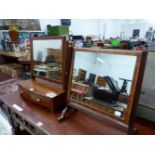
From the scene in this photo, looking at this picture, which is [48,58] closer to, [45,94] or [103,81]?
[45,94]

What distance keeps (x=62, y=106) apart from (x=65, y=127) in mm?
167

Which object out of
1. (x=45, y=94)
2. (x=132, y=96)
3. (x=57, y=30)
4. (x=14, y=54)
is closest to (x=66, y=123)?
(x=45, y=94)

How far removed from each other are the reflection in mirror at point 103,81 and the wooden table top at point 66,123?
0.28 feet

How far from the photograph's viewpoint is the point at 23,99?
3.08 ft

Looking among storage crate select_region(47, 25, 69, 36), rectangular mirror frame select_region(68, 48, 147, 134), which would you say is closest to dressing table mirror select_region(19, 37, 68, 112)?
rectangular mirror frame select_region(68, 48, 147, 134)

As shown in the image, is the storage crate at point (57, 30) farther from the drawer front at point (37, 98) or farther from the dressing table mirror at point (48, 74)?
the drawer front at point (37, 98)

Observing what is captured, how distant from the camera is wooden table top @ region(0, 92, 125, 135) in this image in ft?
2.03

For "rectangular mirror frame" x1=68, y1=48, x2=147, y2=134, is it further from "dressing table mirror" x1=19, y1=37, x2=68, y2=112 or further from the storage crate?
the storage crate

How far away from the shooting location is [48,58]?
2.96ft

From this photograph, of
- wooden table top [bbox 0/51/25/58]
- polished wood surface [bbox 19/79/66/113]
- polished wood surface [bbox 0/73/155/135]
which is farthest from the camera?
wooden table top [bbox 0/51/25/58]

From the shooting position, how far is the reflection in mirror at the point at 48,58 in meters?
0.82

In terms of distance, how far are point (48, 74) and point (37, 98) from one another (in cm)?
18
